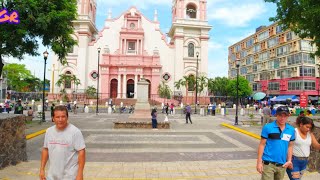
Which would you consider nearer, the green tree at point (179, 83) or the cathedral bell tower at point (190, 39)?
the green tree at point (179, 83)

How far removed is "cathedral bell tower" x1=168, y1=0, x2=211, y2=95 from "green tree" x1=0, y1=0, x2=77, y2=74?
3456 cm

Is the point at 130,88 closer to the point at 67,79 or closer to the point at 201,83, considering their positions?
the point at 67,79

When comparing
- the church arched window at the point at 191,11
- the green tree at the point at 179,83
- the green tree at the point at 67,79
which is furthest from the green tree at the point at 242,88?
the green tree at the point at 67,79

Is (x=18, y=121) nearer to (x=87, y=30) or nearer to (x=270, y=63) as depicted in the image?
(x=87, y=30)

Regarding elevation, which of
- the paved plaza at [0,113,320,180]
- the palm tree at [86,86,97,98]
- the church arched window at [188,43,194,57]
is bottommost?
the paved plaza at [0,113,320,180]

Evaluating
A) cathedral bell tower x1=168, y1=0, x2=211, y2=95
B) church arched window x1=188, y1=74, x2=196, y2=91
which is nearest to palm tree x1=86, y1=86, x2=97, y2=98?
cathedral bell tower x1=168, y1=0, x2=211, y2=95

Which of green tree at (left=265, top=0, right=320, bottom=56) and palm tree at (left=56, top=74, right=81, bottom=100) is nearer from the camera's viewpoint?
green tree at (left=265, top=0, right=320, bottom=56)

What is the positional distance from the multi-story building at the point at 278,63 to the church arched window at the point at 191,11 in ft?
54.7

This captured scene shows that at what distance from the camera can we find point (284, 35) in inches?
2228

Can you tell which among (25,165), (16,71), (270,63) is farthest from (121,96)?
(25,165)

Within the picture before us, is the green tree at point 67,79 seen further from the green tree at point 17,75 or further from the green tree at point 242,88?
the green tree at point 242,88

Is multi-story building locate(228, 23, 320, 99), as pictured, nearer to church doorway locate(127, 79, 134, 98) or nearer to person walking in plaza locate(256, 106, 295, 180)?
church doorway locate(127, 79, 134, 98)

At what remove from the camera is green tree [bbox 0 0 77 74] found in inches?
582

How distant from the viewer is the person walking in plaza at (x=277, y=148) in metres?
4.20
